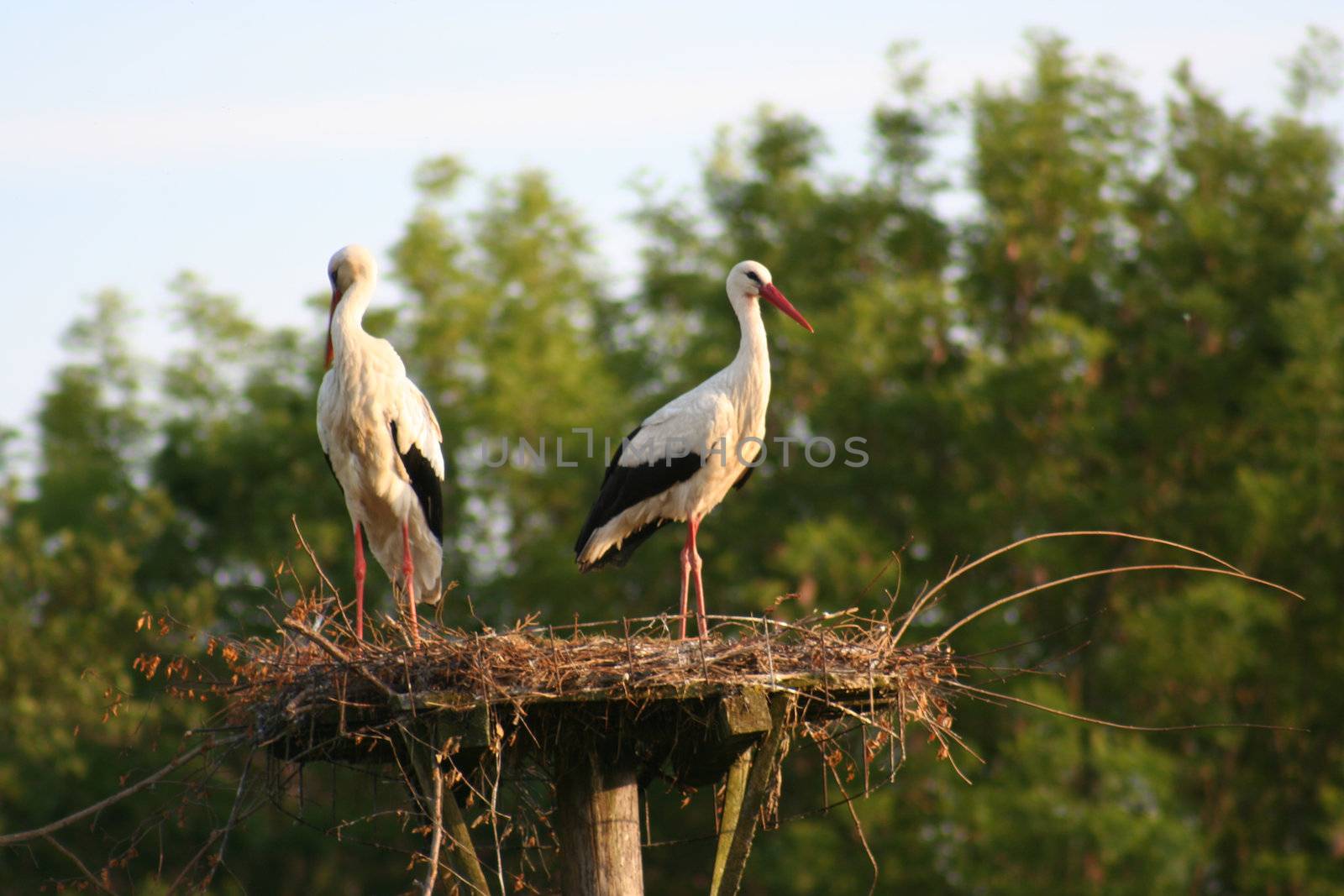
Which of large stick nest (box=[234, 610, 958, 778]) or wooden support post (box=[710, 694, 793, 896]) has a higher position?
large stick nest (box=[234, 610, 958, 778])

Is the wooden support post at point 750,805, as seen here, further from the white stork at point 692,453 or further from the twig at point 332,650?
the white stork at point 692,453

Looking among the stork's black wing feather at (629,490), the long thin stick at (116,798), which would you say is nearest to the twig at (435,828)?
the long thin stick at (116,798)

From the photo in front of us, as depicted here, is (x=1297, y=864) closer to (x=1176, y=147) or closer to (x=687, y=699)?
(x=1176, y=147)

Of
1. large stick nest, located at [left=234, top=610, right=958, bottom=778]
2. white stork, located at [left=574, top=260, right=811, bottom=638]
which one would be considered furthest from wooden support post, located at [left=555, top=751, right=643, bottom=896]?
white stork, located at [left=574, top=260, right=811, bottom=638]

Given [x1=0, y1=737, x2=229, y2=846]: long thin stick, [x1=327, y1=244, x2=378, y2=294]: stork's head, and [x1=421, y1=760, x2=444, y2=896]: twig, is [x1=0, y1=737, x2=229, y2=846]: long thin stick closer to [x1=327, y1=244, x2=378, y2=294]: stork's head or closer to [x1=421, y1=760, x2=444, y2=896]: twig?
[x1=421, y1=760, x2=444, y2=896]: twig

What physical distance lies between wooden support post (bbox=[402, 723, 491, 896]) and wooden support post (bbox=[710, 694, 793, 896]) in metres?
0.81

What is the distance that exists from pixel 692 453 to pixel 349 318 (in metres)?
1.78

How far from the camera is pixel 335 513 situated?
23953 millimetres

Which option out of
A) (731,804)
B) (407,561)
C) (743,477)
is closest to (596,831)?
(731,804)

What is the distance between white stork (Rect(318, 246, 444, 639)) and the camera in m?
8.25

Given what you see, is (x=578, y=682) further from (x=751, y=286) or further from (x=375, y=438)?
(x=751, y=286)

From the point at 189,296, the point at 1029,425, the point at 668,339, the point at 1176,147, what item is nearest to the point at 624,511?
the point at 1029,425

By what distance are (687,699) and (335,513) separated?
18.9 meters

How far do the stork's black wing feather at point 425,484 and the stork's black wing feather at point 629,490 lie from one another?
0.75 metres
